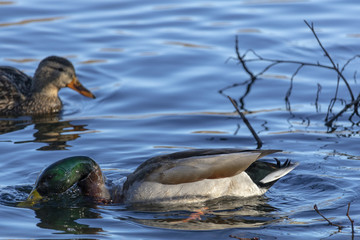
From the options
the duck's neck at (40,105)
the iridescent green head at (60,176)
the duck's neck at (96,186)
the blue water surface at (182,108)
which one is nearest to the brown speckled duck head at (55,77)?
the duck's neck at (40,105)

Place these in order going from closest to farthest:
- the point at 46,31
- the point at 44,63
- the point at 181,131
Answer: the point at 181,131 < the point at 44,63 < the point at 46,31

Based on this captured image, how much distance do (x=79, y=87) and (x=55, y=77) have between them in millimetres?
367

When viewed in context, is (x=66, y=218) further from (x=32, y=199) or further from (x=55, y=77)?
(x=55, y=77)

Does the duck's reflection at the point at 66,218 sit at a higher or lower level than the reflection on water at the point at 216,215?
higher

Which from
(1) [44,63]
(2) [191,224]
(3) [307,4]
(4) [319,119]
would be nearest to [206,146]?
(4) [319,119]

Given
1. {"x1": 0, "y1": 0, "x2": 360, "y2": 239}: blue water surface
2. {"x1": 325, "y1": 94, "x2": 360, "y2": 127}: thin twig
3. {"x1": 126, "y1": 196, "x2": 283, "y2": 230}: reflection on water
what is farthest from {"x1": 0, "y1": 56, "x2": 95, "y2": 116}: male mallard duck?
{"x1": 126, "y1": 196, "x2": 283, "y2": 230}: reflection on water

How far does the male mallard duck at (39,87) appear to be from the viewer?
1098cm

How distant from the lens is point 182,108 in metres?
10.5

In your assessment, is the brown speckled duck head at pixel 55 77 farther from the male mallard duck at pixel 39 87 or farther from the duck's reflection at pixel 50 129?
the duck's reflection at pixel 50 129

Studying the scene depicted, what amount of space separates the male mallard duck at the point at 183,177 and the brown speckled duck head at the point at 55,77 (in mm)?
4078

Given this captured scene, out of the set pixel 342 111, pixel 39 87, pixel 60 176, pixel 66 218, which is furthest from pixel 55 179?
pixel 39 87

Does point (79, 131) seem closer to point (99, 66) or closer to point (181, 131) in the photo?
point (181, 131)

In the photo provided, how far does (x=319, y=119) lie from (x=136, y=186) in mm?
3413

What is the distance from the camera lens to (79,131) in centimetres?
981
